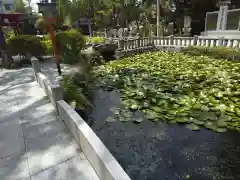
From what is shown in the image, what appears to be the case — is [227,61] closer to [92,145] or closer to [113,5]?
[92,145]

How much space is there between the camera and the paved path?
7.22 feet

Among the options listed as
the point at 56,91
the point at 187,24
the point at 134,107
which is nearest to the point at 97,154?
the point at 56,91

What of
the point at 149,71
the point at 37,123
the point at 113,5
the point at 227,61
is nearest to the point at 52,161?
the point at 37,123

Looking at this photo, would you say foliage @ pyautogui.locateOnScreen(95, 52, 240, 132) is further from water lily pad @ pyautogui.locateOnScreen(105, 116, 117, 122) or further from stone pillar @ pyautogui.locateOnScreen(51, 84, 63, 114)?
stone pillar @ pyautogui.locateOnScreen(51, 84, 63, 114)

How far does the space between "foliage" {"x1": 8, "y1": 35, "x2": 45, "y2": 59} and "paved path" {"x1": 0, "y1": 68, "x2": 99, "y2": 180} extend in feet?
17.2

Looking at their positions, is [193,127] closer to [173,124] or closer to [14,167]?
[173,124]

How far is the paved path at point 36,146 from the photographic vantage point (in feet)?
7.22

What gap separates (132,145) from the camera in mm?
3170

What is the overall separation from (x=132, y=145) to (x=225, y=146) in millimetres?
1642

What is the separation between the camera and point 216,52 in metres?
8.11

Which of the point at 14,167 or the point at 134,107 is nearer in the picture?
the point at 14,167

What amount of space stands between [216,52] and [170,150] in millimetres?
6882

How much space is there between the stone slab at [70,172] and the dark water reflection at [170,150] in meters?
0.73

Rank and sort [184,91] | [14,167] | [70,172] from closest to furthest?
1. [70,172]
2. [14,167]
3. [184,91]
